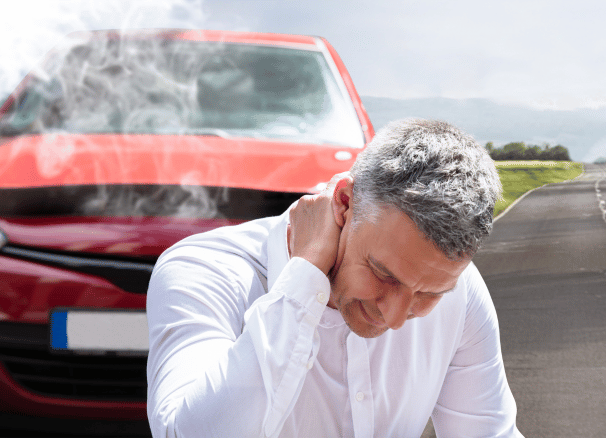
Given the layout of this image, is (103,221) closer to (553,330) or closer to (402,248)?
(402,248)

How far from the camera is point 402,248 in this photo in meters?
1.29

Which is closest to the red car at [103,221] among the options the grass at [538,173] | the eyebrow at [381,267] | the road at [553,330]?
the road at [553,330]

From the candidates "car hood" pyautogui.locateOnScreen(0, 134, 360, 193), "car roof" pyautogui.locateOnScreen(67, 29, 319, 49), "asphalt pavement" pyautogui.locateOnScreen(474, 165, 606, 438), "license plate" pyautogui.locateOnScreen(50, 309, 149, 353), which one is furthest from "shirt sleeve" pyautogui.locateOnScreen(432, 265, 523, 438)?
"car roof" pyautogui.locateOnScreen(67, 29, 319, 49)

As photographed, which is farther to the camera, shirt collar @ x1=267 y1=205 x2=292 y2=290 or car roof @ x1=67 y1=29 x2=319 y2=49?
car roof @ x1=67 y1=29 x2=319 y2=49

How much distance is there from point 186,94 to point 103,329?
138 centimetres

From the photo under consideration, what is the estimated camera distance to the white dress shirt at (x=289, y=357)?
1.25 m

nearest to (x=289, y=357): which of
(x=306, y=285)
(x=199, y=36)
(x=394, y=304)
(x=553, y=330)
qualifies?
(x=306, y=285)

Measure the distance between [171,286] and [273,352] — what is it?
12.7 inches

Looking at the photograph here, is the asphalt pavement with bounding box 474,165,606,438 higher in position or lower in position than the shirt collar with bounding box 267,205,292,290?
lower

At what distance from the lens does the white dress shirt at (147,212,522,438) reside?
4.09ft

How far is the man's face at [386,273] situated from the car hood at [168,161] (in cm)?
86

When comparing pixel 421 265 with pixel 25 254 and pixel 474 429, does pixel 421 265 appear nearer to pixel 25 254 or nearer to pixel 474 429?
pixel 474 429

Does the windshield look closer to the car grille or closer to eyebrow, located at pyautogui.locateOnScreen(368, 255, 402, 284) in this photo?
the car grille

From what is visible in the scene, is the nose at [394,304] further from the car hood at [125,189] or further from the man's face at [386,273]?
the car hood at [125,189]
